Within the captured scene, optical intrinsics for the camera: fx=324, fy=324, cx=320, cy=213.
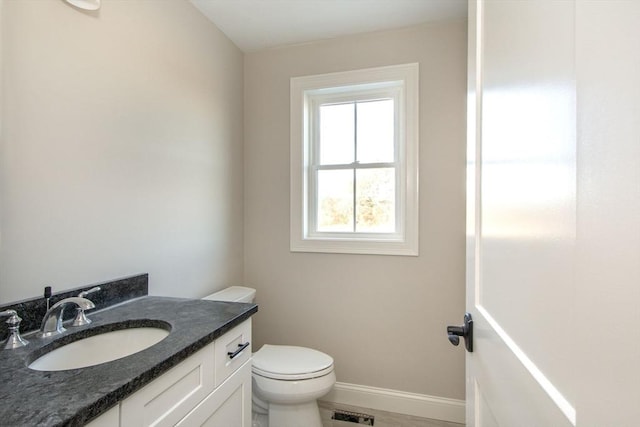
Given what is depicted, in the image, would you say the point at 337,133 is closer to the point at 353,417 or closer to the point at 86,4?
the point at 86,4

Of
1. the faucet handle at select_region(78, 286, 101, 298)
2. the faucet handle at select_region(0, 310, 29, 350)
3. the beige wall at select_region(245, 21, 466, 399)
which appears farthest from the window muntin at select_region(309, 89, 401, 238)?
the faucet handle at select_region(0, 310, 29, 350)

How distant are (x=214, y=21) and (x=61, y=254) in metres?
1.58

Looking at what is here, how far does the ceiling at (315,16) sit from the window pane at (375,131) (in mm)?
474

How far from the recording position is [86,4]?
1196mm

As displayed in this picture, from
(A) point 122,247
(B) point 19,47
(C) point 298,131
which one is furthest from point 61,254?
(C) point 298,131

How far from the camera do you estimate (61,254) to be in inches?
44.8

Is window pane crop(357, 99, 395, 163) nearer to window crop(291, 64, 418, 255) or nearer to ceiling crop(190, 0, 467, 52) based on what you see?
window crop(291, 64, 418, 255)

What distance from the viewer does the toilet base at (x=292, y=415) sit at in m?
1.70

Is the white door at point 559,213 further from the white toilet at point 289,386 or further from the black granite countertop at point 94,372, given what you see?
the white toilet at point 289,386

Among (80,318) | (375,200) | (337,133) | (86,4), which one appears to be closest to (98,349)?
(80,318)

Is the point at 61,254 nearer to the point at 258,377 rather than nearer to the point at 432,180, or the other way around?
the point at 258,377

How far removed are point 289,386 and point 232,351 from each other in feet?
2.01

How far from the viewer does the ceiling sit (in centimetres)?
181

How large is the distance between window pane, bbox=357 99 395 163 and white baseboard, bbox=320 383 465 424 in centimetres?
152
